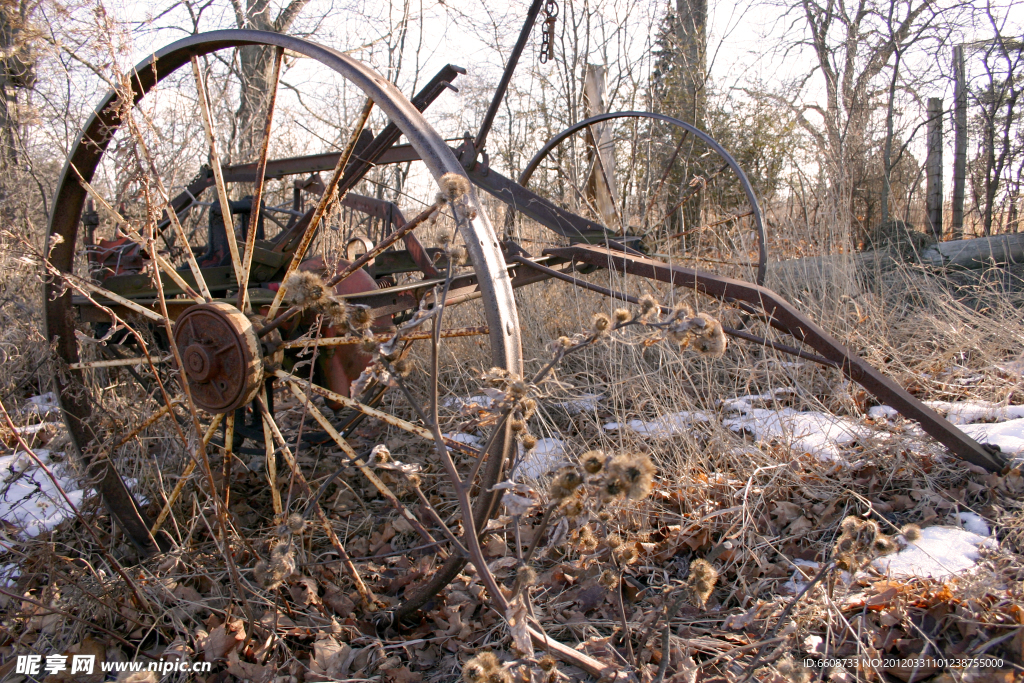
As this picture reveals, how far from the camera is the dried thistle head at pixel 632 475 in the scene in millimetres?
881

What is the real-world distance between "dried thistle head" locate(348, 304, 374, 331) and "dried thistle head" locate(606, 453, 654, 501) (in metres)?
0.53

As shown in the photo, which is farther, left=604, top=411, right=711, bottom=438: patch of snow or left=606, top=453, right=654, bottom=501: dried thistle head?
left=604, top=411, right=711, bottom=438: patch of snow

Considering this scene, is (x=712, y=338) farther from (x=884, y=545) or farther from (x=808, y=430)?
(x=808, y=430)

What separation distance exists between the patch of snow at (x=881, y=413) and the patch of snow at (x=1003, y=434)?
0.27m

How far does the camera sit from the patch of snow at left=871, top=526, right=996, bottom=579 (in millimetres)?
1697

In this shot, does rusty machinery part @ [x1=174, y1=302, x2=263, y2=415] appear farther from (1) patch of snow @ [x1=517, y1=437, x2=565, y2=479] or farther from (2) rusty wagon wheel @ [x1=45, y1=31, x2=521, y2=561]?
(1) patch of snow @ [x1=517, y1=437, x2=565, y2=479]

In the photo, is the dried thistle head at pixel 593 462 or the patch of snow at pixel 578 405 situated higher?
the dried thistle head at pixel 593 462

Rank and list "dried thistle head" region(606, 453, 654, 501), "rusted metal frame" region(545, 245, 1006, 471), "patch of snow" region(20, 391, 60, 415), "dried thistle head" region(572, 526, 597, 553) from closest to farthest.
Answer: "dried thistle head" region(606, 453, 654, 501) → "dried thistle head" region(572, 526, 597, 553) → "rusted metal frame" region(545, 245, 1006, 471) → "patch of snow" region(20, 391, 60, 415)

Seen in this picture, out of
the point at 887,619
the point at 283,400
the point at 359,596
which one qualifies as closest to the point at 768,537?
the point at 887,619

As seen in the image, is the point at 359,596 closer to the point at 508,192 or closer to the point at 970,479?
the point at 508,192

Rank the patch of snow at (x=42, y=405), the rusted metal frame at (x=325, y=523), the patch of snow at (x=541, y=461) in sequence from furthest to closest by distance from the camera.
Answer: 1. the patch of snow at (x=42, y=405)
2. the patch of snow at (x=541, y=461)
3. the rusted metal frame at (x=325, y=523)

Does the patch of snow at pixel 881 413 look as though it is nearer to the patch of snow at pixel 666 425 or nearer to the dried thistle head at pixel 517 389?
the patch of snow at pixel 666 425

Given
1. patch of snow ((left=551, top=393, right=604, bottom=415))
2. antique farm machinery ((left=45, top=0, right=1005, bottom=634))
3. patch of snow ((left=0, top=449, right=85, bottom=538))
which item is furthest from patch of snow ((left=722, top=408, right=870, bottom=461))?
patch of snow ((left=0, top=449, right=85, bottom=538))

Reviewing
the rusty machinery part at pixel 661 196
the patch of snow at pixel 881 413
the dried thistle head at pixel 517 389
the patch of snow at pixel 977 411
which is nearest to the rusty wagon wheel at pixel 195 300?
the dried thistle head at pixel 517 389
